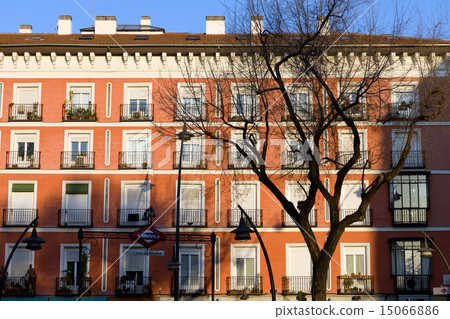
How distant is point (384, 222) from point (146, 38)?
55.5ft

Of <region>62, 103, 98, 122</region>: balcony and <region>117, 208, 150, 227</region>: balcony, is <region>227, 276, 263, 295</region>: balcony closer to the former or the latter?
<region>117, 208, 150, 227</region>: balcony

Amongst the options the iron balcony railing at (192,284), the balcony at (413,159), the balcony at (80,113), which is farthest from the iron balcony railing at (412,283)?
the balcony at (80,113)

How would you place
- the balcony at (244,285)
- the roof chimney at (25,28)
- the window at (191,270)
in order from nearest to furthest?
the balcony at (244,285) → the window at (191,270) → the roof chimney at (25,28)

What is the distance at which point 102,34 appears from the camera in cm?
4266

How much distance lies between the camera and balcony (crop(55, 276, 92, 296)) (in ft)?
118

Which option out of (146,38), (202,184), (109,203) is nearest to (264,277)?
(202,184)

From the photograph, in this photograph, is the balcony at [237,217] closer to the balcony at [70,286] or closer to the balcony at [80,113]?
the balcony at [70,286]

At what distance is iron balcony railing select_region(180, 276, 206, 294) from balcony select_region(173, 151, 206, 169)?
18.7ft

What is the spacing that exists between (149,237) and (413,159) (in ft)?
46.2

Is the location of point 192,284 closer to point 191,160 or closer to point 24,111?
point 191,160

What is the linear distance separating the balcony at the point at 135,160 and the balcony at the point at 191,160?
4.44ft

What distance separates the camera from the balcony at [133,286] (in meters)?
35.9

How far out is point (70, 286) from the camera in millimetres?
36344

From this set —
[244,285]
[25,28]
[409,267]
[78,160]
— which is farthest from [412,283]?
[25,28]
